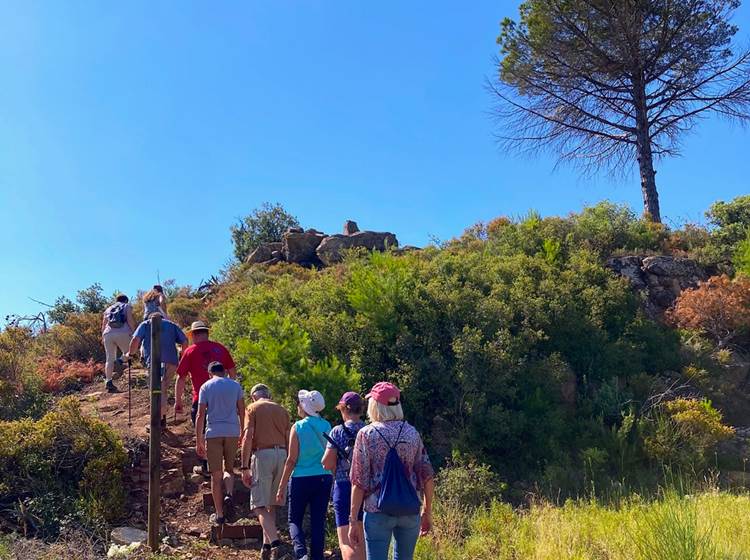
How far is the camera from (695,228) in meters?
17.8

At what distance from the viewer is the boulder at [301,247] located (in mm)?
20953

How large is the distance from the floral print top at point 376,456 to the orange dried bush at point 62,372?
9.79 metres

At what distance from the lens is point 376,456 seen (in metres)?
4.67

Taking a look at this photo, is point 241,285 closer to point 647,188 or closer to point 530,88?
point 530,88

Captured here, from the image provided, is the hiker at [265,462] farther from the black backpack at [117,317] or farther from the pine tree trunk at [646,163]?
the pine tree trunk at [646,163]

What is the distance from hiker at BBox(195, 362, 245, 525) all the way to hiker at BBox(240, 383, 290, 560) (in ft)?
1.38

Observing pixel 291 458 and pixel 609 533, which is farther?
pixel 609 533

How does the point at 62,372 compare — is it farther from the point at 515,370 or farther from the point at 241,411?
the point at 515,370

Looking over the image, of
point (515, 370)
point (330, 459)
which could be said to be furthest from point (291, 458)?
point (515, 370)

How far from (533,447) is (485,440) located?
776 millimetres

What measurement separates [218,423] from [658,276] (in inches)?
444

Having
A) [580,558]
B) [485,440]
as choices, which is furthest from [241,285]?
[580,558]

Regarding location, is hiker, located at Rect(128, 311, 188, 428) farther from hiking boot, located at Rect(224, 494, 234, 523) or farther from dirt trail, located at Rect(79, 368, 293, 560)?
hiking boot, located at Rect(224, 494, 234, 523)

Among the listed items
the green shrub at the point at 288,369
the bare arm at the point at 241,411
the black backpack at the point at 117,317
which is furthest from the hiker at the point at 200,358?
the black backpack at the point at 117,317
